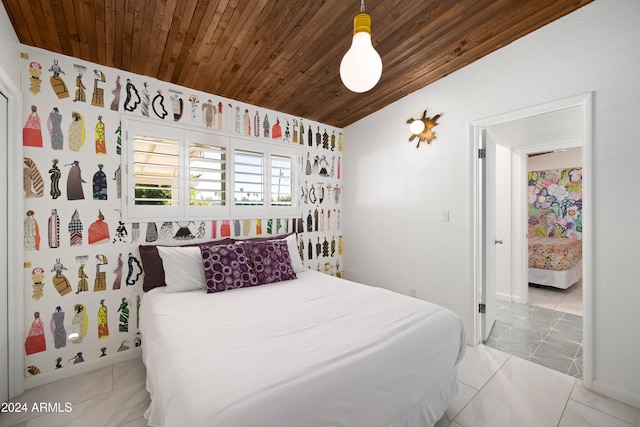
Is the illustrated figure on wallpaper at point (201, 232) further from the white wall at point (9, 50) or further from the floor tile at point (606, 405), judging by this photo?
the floor tile at point (606, 405)

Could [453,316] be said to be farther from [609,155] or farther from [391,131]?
[391,131]

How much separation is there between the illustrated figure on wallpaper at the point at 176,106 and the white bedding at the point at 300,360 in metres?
1.65

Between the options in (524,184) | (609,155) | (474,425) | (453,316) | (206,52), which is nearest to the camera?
(474,425)

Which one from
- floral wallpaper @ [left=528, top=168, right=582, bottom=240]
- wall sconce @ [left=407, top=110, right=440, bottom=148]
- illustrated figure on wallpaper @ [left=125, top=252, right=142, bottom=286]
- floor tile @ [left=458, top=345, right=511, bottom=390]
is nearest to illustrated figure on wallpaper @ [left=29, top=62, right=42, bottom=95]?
illustrated figure on wallpaper @ [left=125, top=252, right=142, bottom=286]

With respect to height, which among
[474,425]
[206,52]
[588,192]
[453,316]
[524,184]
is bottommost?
[474,425]

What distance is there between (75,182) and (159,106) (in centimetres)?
94

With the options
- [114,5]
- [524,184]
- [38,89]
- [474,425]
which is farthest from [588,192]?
[38,89]

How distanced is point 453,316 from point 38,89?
3.35 metres

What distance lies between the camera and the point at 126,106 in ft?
7.67

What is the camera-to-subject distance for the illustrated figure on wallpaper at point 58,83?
2047 mm

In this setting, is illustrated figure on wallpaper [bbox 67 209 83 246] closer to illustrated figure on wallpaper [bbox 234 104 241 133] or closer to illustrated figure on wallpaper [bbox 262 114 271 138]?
illustrated figure on wallpaper [bbox 234 104 241 133]

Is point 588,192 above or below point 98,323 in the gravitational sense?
above

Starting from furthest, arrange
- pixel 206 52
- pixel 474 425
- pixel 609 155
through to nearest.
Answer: pixel 206 52 → pixel 609 155 → pixel 474 425

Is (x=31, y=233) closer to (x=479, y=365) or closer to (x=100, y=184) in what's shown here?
(x=100, y=184)
